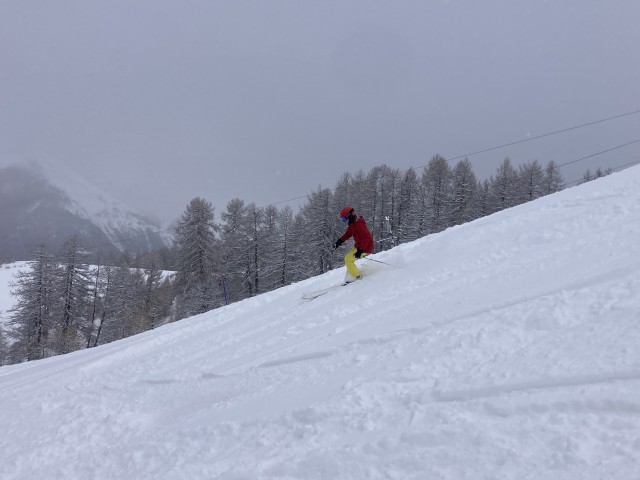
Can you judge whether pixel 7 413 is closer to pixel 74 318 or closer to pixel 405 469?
pixel 405 469

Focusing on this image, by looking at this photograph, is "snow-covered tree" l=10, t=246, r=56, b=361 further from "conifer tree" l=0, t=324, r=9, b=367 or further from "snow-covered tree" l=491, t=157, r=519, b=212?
"snow-covered tree" l=491, t=157, r=519, b=212

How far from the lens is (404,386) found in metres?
4.15

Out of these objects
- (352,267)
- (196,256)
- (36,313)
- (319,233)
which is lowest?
(352,267)

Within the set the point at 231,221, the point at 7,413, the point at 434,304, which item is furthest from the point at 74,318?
the point at 434,304

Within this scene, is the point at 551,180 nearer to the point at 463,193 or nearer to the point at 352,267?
the point at 463,193

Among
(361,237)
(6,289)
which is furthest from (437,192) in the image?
(6,289)

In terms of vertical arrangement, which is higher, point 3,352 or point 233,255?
point 233,255

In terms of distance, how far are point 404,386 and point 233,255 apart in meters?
36.3

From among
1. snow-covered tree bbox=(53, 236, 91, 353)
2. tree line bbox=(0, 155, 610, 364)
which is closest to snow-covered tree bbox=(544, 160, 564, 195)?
tree line bbox=(0, 155, 610, 364)

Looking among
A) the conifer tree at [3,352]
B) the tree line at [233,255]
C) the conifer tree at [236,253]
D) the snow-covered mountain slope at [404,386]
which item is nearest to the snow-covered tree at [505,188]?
the tree line at [233,255]

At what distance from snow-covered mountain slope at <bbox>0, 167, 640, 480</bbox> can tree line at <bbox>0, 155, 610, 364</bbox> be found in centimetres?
2716

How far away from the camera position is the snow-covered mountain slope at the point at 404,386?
3072 mm

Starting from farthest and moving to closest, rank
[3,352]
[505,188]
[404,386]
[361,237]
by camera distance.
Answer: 1. [505,188]
2. [3,352]
3. [361,237]
4. [404,386]

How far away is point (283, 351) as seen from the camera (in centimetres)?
666
